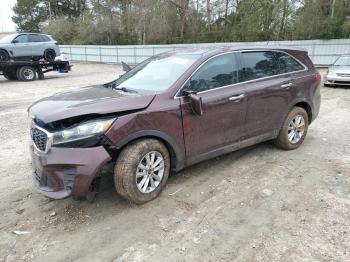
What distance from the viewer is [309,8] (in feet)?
76.5

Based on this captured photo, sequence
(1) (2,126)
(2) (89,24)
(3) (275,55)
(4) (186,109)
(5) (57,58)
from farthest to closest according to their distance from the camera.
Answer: (2) (89,24) → (5) (57,58) → (1) (2,126) → (3) (275,55) → (4) (186,109)

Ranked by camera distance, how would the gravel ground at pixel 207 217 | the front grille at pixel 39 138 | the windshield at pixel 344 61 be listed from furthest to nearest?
the windshield at pixel 344 61
the front grille at pixel 39 138
the gravel ground at pixel 207 217

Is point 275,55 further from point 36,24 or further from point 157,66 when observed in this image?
point 36,24

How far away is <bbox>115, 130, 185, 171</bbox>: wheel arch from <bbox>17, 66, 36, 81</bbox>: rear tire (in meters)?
15.6

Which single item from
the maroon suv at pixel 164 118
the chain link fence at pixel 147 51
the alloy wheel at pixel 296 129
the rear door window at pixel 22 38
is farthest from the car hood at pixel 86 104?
the rear door window at pixel 22 38

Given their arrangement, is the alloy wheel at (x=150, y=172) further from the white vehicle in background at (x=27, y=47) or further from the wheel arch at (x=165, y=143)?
the white vehicle in background at (x=27, y=47)

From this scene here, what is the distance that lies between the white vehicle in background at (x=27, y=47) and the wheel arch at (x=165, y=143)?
49.8ft

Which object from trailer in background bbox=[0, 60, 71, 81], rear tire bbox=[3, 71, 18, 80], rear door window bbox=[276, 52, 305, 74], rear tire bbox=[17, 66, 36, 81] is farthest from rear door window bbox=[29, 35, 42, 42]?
rear door window bbox=[276, 52, 305, 74]

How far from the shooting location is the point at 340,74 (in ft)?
42.8

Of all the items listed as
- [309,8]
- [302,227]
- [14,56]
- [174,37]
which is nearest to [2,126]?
[302,227]

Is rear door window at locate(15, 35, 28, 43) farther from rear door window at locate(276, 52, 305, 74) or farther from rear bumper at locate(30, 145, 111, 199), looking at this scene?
rear bumper at locate(30, 145, 111, 199)

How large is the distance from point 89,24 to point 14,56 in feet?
68.8

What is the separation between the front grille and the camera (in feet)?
11.6

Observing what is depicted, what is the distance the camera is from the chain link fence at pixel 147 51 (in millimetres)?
21922
